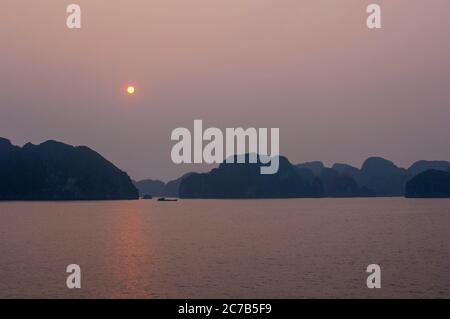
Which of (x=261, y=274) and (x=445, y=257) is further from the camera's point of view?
(x=445, y=257)

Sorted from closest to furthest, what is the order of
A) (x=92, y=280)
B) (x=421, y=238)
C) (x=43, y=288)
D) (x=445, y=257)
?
(x=43, y=288), (x=92, y=280), (x=445, y=257), (x=421, y=238)

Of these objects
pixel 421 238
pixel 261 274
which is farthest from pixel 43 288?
pixel 421 238

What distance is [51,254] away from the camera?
93.8 metres

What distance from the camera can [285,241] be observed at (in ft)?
397

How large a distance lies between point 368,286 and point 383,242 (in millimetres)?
Answer: 61113
